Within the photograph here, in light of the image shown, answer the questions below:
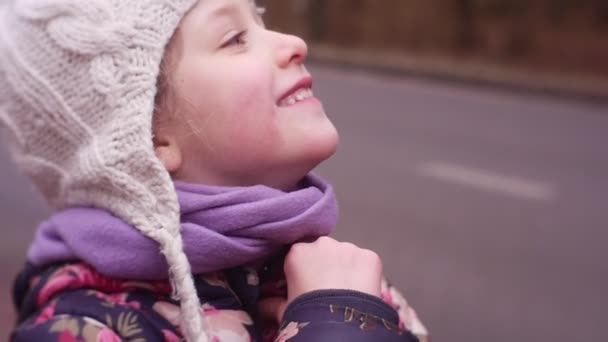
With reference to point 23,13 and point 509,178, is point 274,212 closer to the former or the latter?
point 23,13

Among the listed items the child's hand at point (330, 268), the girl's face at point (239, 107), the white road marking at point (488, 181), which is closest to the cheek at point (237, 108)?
the girl's face at point (239, 107)

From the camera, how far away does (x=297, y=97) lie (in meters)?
1.23

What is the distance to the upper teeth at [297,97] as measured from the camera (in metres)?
1.22

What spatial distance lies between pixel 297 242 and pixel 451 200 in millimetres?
4237

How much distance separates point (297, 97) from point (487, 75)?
29.3 ft

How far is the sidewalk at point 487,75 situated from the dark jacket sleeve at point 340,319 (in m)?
7.44

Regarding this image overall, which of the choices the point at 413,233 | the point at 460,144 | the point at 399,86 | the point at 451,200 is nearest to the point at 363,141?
the point at 413,233

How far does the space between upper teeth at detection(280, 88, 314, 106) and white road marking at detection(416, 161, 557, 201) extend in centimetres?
444

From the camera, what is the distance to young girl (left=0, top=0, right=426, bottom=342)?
1.19m

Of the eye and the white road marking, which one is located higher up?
the eye

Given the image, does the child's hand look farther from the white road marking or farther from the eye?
the white road marking

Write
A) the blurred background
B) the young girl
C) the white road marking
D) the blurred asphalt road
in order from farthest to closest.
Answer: the white road marking
the blurred asphalt road
the blurred background
the young girl

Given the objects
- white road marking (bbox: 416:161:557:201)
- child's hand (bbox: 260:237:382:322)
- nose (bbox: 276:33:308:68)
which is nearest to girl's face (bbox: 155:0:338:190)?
nose (bbox: 276:33:308:68)

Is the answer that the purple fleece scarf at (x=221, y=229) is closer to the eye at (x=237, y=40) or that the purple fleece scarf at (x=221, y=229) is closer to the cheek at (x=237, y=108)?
the cheek at (x=237, y=108)
